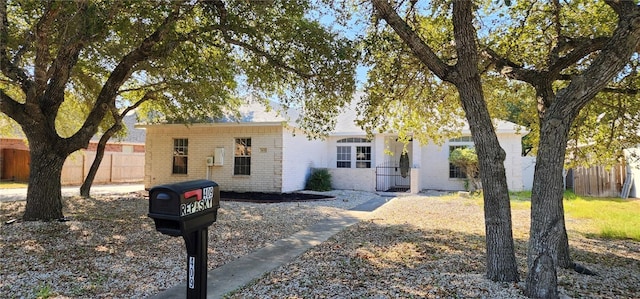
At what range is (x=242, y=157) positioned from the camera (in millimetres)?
15469

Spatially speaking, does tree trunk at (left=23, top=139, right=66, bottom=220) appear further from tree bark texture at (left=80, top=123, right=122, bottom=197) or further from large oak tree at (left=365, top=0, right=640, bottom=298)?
large oak tree at (left=365, top=0, right=640, bottom=298)

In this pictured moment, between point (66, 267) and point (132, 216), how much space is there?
411 cm

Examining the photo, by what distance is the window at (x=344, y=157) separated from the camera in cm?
1747

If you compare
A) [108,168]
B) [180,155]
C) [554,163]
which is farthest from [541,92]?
[108,168]

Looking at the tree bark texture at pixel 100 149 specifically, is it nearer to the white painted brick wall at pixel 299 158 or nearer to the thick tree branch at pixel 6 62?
the thick tree branch at pixel 6 62

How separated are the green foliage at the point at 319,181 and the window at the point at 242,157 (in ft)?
9.06

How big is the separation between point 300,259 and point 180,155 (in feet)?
40.4

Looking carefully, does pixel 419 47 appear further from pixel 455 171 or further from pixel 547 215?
pixel 455 171

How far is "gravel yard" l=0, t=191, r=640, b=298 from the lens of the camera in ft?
13.4

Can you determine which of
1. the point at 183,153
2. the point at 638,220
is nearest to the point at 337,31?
the point at 638,220

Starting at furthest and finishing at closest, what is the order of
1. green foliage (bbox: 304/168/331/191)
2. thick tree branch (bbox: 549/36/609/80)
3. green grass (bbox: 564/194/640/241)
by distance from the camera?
green foliage (bbox: 304/168/331/191) → green grass (bbox: 564/194/640/241) → thick tree branch (bbox: 549/36/609/80)

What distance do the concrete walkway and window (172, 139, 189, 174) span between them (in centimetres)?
940

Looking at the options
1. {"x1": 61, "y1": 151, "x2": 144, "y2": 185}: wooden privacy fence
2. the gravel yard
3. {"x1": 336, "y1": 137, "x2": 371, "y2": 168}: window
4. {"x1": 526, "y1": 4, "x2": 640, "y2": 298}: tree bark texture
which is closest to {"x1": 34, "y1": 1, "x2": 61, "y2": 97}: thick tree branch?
the gravel yard

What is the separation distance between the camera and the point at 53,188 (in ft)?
24.9
